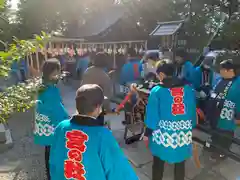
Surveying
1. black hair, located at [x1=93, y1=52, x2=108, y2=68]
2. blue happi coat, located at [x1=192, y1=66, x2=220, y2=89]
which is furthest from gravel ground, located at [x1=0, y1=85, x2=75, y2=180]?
blue happi coat, located at [x1=192, y1=66, x2=220, y2=89]

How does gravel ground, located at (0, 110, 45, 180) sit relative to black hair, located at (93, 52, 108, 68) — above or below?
below

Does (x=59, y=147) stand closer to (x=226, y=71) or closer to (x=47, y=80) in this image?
(x=47, y=80)

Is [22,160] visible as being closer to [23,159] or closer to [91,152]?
[23,159]

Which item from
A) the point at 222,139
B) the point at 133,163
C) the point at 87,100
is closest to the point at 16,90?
the point at 87,100

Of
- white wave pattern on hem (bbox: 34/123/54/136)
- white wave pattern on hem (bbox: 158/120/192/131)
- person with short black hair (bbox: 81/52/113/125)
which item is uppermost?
person with short black hair (bbox: 81/52/113/125)

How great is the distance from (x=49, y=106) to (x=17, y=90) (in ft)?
3.97

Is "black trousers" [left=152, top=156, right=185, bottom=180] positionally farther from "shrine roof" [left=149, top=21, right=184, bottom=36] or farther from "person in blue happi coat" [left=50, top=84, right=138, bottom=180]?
"shrine roof" [left=149, top=21, right=184, bottom=36]

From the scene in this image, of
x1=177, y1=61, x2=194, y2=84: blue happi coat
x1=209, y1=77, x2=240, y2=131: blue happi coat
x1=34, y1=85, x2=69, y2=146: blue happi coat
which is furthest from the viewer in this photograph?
x1=177, y1=61, x2=194, y2=84: blue happi coat

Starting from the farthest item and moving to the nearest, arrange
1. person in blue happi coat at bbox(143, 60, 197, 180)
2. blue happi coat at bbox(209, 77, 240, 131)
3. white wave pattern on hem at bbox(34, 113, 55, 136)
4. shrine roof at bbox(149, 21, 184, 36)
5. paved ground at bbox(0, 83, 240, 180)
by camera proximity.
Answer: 1. shrine roof at bbox(149, 21, 184, 36)
2. paved ground at bbox(0, 83, 240, 180)
3. blue happi coat at bbox(209, 77, 240, 131)
4. white wave pattern on hem at bbox(34, 113, 55, 136)
5. person in blue happi coat at bbox(143, 60, 197, 180)

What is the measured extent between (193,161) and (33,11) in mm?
14223

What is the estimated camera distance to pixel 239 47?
12.2 ft

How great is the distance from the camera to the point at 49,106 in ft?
9.28

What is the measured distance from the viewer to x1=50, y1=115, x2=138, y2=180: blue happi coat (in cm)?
156

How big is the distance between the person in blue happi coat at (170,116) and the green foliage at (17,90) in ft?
4.73
